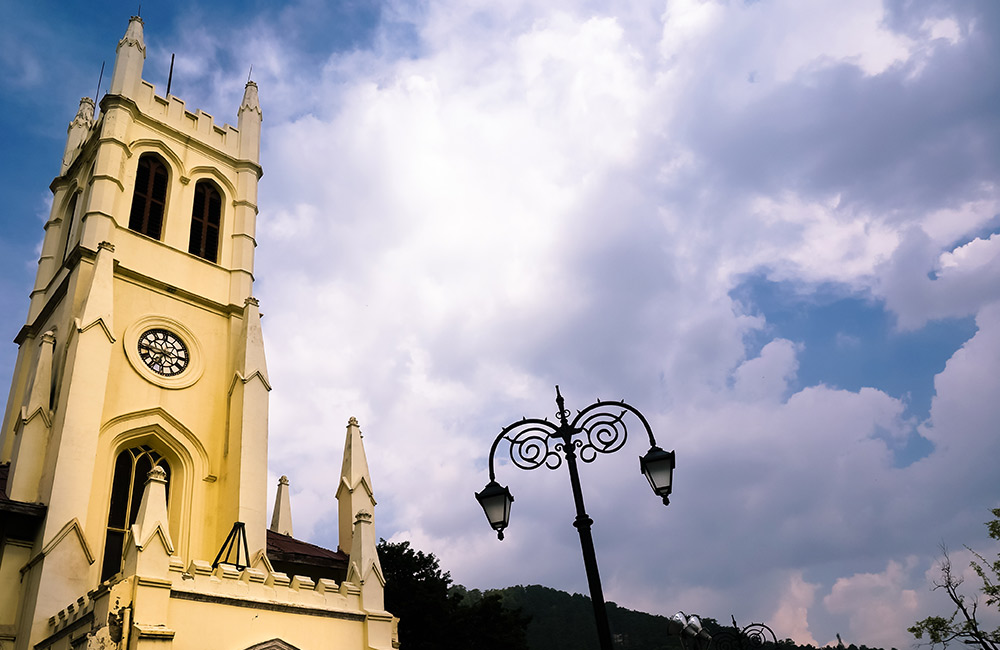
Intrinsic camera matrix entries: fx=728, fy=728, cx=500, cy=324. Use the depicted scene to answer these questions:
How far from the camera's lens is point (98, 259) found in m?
20.5

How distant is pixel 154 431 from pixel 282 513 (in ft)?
34.4

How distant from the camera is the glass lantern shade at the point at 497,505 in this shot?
9.41 metres

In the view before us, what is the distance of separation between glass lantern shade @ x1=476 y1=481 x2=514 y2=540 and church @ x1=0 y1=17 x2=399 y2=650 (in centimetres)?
763

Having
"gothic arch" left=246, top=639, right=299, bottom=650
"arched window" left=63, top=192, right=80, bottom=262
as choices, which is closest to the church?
"gothic arch" left=246, top=639, right=299, bottom=650

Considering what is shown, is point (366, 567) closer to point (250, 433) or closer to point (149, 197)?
point (250, 433)

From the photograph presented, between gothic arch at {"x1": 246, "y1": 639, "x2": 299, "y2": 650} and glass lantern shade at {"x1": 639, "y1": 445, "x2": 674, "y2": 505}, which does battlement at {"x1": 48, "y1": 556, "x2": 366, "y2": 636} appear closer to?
gothic arch at {"x1": 246, "y1": 639, "x2": 299, "y2": 650}

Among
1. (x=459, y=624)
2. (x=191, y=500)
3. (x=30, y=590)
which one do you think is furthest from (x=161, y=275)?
(x=459, y=624)

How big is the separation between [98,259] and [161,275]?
8.94 ft

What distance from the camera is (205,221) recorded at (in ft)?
85.6

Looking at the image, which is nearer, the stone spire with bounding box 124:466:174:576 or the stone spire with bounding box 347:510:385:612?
the stone spire with bounding box 124:466:174:576

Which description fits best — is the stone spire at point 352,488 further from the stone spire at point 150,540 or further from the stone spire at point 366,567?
the stone spire at point 150,540

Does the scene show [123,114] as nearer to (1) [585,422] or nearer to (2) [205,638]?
(2) [205,638]

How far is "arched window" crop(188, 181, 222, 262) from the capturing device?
25469 millimetres

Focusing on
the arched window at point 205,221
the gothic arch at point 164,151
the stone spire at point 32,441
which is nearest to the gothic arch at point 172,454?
the stone spire at point 32,441
